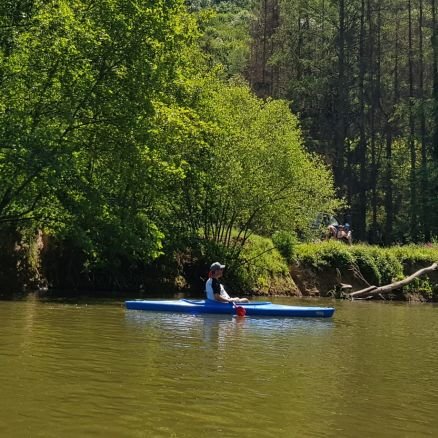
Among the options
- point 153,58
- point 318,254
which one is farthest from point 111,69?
point 318,254

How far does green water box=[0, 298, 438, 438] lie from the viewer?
5.59 metres

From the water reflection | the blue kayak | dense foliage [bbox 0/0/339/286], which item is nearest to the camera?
the water reflection

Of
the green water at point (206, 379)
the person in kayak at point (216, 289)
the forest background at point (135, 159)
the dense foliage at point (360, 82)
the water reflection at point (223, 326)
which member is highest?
the dense foliage at point (360, 82)

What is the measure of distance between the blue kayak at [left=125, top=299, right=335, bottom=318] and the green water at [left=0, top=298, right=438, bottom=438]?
170 centimetres

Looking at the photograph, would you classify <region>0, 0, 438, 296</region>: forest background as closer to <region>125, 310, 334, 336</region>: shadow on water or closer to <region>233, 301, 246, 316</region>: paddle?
<region>125, 310, 334, 336</region>: shadow on water

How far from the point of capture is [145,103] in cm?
1716

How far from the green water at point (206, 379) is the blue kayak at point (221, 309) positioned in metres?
1.70

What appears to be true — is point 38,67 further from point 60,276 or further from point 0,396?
point 0,396

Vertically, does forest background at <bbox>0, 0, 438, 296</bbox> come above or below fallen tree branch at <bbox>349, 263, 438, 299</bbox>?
above

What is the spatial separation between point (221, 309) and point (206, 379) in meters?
7.48

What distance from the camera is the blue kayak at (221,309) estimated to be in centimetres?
1484

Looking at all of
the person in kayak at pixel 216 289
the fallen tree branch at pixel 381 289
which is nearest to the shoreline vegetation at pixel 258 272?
the fallen tree branch at pixel 381 289

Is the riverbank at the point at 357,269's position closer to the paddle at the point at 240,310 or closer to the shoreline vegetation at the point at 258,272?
the shoreline vegetation at the point at 258,272

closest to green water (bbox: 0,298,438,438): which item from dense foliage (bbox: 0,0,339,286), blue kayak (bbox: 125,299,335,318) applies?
blue kayak (bbox: 125,299,335,318)
